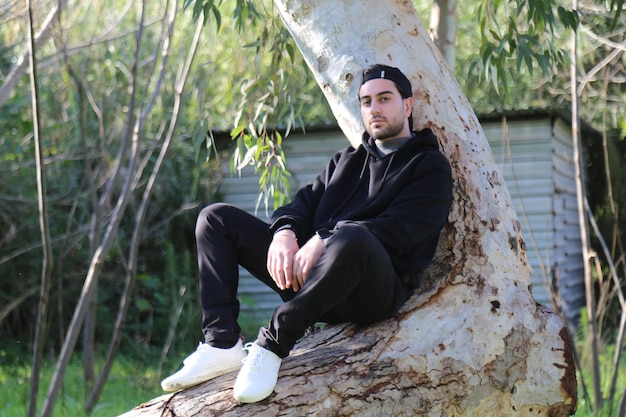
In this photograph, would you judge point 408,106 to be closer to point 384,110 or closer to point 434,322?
point 384,110

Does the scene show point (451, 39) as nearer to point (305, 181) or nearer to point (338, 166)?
point (338, 166)

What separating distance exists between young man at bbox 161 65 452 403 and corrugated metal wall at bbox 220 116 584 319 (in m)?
5.86

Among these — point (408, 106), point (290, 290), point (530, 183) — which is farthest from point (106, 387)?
point (530, 183)

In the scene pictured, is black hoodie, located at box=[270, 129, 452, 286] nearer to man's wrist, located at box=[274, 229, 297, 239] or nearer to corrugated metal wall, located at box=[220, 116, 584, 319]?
man's wrist, located at box=[274, 229, 297, 239]

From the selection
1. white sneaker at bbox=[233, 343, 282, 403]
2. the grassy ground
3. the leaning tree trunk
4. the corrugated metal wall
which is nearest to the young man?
white sneaker at bbox=[233, 343, 282, 403]

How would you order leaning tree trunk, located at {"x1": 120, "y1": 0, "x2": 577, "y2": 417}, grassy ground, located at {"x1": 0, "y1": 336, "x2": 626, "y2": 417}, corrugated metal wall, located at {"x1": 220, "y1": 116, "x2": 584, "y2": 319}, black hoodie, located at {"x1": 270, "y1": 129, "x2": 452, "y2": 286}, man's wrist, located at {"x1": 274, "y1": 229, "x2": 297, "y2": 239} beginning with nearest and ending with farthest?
leaning tree trunk, located at {"x1": 120, "y1": 0, "x2": 577, "y2": 417} < black hoodie, located at {"x1": 270, "y1": 129, "x2": 452, "y2": 286} < man's wrist, located at {"x1": 274, "y1": 229, "x2": 297, "y2": 239} < grassy ground, located at {"x1": 0, "y1": 336, "x2": 626, "y2": 417} < corrugated metal wall, located at {"x1": 220, "y1": 116, "x2": 584, "y2": 319}

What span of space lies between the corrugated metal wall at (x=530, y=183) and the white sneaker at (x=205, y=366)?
6.43 metres

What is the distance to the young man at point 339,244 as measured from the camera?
2.88 metres

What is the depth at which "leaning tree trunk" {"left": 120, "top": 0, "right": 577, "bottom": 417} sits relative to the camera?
9.89 feet

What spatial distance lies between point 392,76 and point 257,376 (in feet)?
4.46

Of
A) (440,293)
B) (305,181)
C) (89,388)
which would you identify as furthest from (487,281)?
(305,181)

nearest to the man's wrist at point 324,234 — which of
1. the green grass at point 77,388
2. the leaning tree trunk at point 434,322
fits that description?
the leaning tree trunk at point 434,322

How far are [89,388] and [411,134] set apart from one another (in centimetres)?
371

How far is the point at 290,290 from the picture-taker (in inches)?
135
